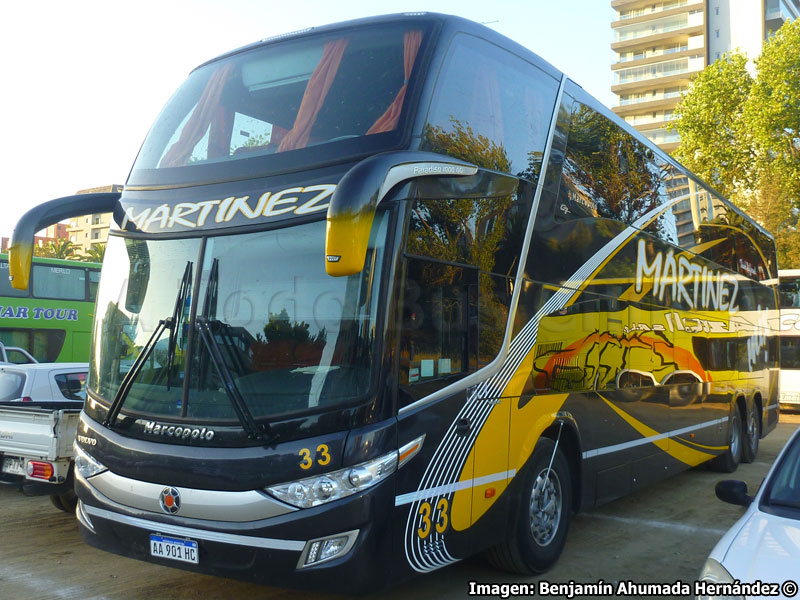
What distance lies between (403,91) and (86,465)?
11.3 ft

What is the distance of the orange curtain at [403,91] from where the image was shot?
5.20 m

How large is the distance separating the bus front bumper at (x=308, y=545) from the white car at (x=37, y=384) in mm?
5743

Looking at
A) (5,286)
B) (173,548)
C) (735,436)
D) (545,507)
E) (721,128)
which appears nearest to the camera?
(173,548)

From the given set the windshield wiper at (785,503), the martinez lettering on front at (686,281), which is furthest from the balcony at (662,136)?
the windshield wiper at (785,503)

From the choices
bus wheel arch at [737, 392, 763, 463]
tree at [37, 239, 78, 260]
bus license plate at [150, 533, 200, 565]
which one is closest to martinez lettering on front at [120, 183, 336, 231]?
bus license plate at [150, 533, 200, 565]

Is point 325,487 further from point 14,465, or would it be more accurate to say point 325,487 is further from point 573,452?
point 14,465

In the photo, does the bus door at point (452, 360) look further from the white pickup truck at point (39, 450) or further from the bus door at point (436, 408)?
the white pickup truck at point (39, 450)

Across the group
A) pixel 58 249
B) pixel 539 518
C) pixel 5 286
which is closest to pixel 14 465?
pixel 539 518

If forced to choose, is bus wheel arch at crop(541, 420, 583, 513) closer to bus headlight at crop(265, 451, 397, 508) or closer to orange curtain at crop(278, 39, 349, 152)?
bus headlight at crop(265, 451, 397, 508)

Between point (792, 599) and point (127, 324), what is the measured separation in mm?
4399

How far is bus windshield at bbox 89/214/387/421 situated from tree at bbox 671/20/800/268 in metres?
34.5

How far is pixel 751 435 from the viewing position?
12508mm

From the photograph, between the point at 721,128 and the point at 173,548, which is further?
the point at 721,128

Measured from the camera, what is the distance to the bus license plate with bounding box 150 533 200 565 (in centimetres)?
477
